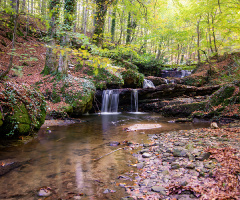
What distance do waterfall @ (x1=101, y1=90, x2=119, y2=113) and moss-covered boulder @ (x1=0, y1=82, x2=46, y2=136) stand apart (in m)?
8.06

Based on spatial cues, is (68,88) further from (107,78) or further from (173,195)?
(173,195)

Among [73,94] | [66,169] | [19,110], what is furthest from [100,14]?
[73,94]

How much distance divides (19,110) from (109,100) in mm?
9243

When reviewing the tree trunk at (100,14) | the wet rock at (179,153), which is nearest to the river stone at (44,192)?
the wet rock at (179,153)

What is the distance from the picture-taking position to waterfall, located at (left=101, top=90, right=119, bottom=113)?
14.0 meters

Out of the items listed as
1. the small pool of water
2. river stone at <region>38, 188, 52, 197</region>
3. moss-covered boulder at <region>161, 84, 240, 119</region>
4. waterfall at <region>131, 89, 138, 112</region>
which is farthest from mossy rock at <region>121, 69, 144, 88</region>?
river stone at <region>38, 188, 52, 197</region>

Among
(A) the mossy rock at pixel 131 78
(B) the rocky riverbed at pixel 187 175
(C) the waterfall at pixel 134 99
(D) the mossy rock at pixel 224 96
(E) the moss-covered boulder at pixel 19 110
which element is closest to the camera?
(B) the rocky riverbed at pixel 187 175

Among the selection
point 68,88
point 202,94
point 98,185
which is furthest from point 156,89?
point 98,185

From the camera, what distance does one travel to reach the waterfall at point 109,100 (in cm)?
1399

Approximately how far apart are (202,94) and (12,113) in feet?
44.7

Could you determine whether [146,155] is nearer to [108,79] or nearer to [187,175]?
[187,175]

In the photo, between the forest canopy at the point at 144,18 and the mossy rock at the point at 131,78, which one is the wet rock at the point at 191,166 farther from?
the mossy rock at the point at 131,78

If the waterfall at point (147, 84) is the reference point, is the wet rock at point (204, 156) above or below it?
below

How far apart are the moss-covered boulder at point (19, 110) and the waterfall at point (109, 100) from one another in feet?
26.4
